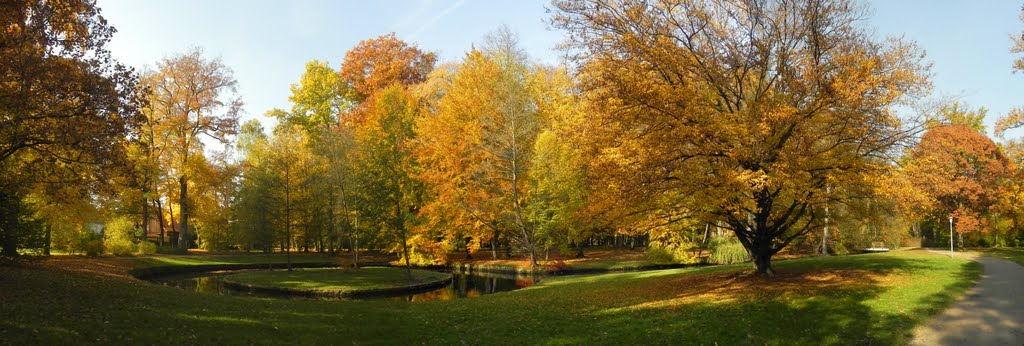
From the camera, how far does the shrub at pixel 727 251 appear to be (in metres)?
31.0

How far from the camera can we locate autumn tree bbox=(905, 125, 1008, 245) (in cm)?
3500

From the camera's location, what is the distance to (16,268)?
15.6m

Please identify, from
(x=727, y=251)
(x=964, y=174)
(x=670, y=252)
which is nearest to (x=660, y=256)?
(x=670, y=252)

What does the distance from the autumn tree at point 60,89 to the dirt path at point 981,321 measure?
18.4 meters

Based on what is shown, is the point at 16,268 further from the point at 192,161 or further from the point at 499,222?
the point at 192,161

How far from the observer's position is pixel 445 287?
26.5 m

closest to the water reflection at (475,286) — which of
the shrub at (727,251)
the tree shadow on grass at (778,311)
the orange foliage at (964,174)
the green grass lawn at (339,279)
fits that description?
the green grass lawn at (339,279)

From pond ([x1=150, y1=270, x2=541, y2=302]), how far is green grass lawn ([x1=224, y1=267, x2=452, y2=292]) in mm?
898

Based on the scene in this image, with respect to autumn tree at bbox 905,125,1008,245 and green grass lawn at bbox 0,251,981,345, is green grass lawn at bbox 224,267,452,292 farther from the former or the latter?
autumn tree at bbox 905,125,1008,245

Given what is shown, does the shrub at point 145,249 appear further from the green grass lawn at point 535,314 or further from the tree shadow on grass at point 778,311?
the tree shadow on grass at point 778,311

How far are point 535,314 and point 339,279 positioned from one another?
48.4ft

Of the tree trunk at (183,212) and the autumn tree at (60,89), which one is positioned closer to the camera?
the autumn tree at (60,89)

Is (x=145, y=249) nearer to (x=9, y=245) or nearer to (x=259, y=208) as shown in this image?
(x=259, y=208)

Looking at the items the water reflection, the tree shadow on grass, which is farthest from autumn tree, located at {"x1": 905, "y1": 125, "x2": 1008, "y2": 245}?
the water reflection
